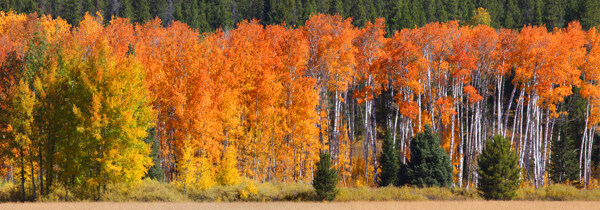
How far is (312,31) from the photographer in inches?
1751

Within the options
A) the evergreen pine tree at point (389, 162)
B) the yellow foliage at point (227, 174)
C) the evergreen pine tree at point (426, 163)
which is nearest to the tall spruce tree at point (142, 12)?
the evergreen pine tree at point (389, 162)

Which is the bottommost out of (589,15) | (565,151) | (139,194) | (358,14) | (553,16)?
(139,194)

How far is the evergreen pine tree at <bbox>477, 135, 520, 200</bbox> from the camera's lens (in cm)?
3052

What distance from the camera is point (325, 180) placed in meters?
29.7

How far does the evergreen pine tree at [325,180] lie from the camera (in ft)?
96.7

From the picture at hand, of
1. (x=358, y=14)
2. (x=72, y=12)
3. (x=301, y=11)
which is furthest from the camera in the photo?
(x=301, y=11)

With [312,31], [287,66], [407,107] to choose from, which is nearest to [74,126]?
[287,66]

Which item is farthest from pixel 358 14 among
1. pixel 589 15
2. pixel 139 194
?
pixel 139 194

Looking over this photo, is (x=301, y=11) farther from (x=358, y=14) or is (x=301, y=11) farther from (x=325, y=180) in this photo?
(x=325, y=180)

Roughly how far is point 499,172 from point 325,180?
876 cm

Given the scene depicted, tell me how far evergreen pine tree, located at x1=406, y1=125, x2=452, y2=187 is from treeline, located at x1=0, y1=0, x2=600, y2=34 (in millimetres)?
41375

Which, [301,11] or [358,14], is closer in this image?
[358,14]

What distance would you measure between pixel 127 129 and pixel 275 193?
8218 mm
